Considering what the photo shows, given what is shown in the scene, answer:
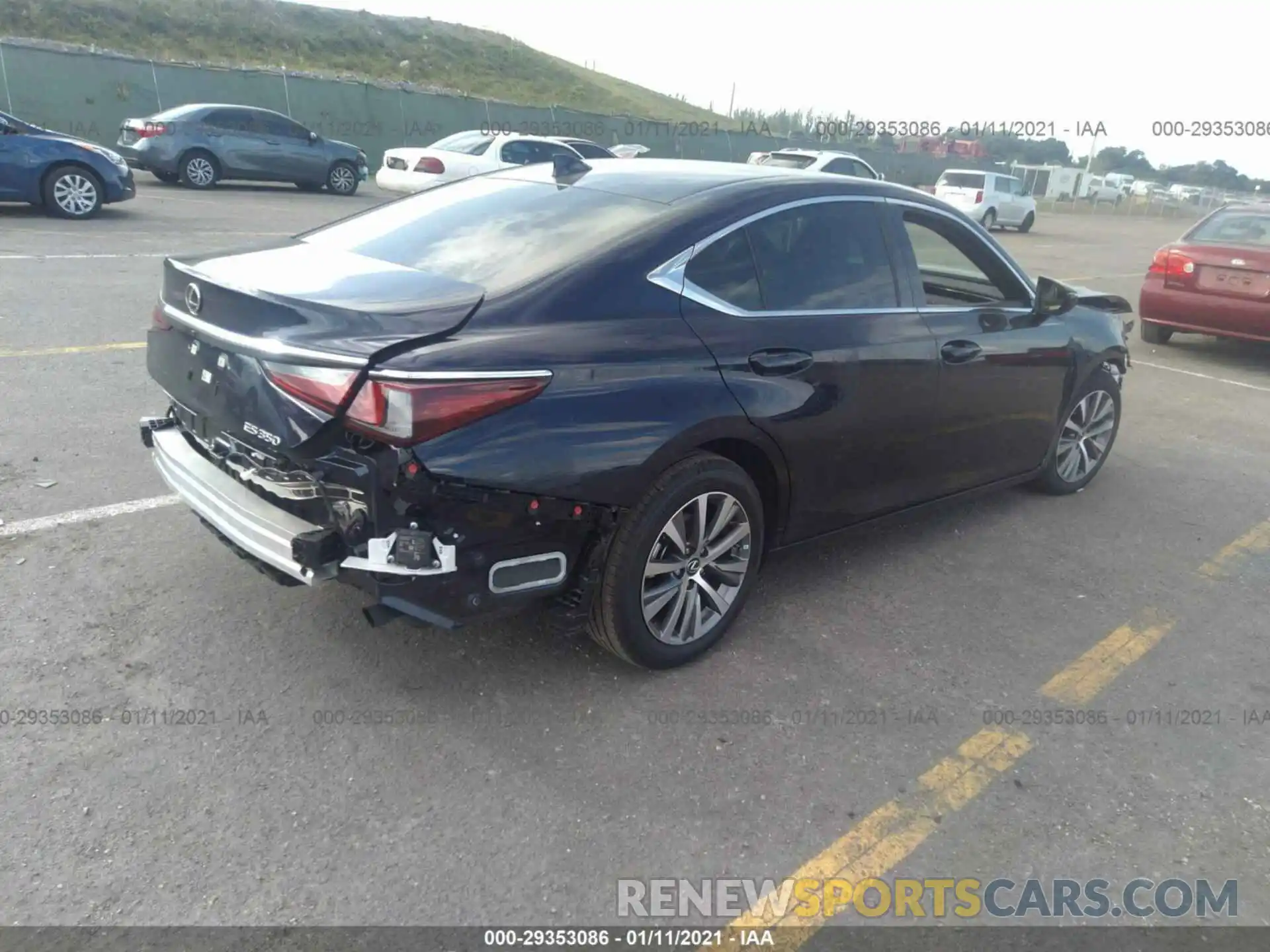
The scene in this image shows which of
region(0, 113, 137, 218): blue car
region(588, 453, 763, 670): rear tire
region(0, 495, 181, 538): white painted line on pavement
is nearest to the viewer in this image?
region(588, 453, 763, 670): rear tire

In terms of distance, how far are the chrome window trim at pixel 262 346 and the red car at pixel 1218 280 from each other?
9.32 meters

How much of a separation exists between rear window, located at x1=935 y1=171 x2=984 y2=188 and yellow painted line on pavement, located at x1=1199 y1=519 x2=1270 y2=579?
22979 millimetres

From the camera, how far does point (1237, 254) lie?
944 centimetres

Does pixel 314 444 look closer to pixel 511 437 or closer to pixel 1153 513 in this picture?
pixel 511 437

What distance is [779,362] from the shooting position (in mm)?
3613

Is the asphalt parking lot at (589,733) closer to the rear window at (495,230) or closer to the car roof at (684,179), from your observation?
the rear window at (495,230)

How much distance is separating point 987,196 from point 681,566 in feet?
84.3

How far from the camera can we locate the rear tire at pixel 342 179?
20312 millimetres

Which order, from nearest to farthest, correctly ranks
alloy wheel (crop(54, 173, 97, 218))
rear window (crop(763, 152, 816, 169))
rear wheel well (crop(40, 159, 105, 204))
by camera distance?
rear wheel well (crop(40, 159, 105, 204))
alloy wheel (crop(54, 173, 97, 218))
rear window (crop(763, 152, 816, 169))

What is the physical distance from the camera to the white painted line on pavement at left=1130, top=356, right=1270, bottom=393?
9156 millimetres

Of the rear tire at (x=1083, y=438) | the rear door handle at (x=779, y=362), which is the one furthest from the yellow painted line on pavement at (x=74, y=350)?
the rear tire at (x=1083, y=438)

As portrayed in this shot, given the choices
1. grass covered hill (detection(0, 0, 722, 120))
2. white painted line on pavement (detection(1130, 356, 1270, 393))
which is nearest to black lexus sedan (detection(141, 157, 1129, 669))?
white painted line on pavement (detection(1130, 356, 1270, 393))

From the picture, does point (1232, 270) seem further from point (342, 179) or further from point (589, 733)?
point (342, 179)

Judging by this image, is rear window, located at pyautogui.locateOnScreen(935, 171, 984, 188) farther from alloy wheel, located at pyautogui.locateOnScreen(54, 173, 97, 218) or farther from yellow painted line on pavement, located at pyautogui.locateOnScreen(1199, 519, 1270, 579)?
yellow painted line on pavement, located at pyautogui.locateOnScreen(1199, 519, 1270, 579)
